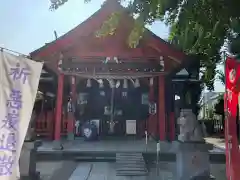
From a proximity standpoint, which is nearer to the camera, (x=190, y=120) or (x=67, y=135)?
(x=190, y=120)

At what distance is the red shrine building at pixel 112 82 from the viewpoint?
527 inches

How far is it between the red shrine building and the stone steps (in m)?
2.63

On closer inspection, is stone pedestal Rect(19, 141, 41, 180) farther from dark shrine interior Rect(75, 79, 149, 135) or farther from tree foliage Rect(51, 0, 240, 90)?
dark shrine interior Rect(75, 79, 149, 135)

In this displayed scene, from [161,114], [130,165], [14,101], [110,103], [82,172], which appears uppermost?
[110,103]

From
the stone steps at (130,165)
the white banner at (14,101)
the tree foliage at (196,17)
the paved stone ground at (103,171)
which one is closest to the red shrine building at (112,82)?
the paved stone ground at (103,171)

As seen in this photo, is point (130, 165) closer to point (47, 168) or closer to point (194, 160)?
point (194, 160)

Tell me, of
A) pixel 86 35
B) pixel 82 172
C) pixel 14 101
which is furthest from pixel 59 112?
pixel 14 101

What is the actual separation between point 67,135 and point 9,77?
32.7 ft

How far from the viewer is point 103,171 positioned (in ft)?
31.7

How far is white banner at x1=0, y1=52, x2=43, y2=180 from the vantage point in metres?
4.73

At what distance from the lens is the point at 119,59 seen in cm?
1389

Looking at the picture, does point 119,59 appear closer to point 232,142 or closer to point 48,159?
point 48,159

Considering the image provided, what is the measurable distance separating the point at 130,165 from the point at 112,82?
564 centimetres

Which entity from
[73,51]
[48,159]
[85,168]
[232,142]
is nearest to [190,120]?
[232,142]
